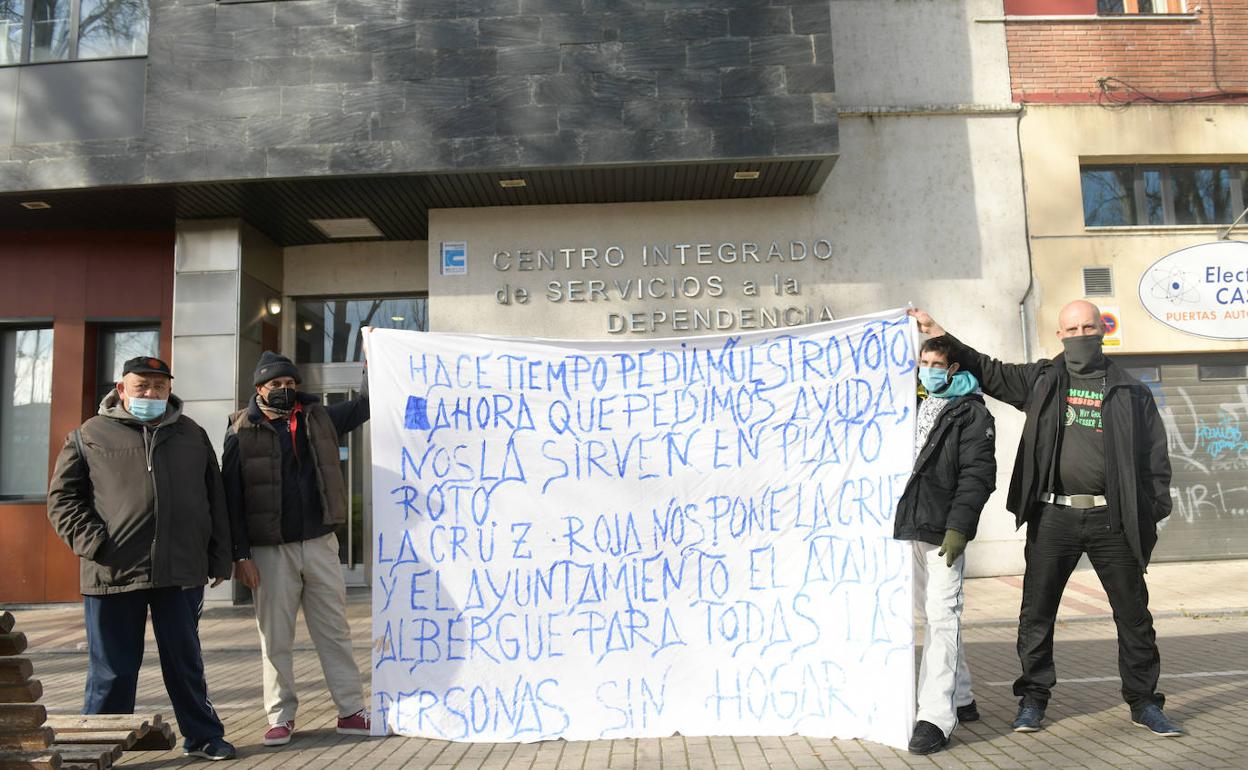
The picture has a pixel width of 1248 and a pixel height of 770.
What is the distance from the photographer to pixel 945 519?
455 centimetres

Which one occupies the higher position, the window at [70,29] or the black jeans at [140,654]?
the window at [70,29]

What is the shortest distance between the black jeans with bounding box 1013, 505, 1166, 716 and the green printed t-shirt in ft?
0.43

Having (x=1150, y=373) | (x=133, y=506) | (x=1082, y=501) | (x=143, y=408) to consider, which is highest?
(x=1150, y=373)

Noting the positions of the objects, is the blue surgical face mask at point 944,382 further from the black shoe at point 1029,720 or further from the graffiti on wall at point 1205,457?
the graffiti on wall at point 1205,457

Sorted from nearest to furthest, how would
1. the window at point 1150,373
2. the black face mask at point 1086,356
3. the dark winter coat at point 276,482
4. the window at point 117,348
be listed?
the black face mask at point 1086,356 → the dark winter coat at point 276,482 → the window at point 1150,373 → the window at point 117,348

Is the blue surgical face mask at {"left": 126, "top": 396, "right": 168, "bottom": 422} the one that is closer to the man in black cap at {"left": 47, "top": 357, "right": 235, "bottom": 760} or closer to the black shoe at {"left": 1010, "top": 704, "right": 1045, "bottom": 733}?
the man in black cap at {"left": 47, "top": 357, "right": 235, "bottom": 760}

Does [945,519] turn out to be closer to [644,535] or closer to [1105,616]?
[644,535]

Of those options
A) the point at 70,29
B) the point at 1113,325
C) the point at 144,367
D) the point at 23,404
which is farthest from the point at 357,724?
the point at 1113,325

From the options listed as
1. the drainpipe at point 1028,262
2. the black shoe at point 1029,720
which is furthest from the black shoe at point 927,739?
the drainpipe at point 1028,262

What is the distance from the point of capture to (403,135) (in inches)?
388

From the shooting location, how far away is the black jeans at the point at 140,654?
4.47 meters

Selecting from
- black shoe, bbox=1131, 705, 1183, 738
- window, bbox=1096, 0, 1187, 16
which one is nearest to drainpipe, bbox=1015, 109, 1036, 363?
window, bbox=1096, 0, 1187, 16

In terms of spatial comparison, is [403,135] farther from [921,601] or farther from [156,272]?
[921,601]

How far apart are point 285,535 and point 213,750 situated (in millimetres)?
1125
